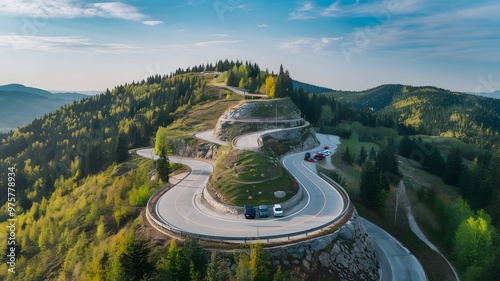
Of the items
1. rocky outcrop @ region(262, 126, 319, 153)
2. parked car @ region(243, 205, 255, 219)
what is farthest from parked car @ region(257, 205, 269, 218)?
rocky outcrop @ region(262, 126, 319, 153)

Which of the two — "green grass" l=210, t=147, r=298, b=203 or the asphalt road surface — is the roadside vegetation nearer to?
the asphalt road surface

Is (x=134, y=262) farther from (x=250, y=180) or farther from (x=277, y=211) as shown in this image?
(x=250, y=180)

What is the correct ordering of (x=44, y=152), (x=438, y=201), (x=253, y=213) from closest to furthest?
(x=253, y=213)
(x=438, y=201)
(x=44, y=152)

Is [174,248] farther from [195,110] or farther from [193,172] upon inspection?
[195,110]

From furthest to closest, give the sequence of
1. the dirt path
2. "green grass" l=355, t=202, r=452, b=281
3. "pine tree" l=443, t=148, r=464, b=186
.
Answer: "pine tree" l=443, t=148, r=464, b=186
the dirt path
"green grass" l=355, t=202, r=452, b=281

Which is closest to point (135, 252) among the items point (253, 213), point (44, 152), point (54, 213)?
point (253, 213)

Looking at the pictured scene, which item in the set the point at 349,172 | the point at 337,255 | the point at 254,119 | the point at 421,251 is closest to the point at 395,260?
the point at 421,251

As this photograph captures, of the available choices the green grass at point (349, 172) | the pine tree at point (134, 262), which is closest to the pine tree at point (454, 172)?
the green grass at point (349, 172)
